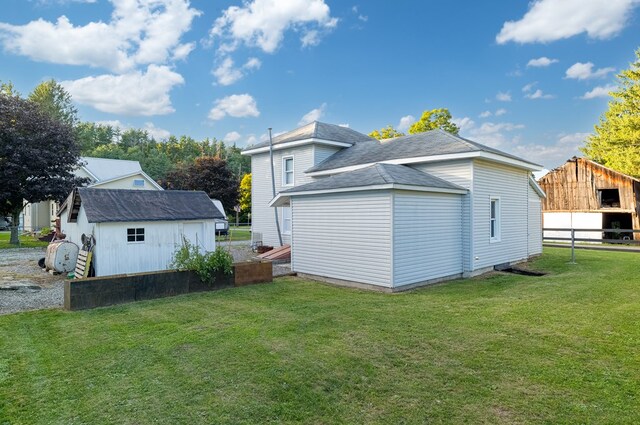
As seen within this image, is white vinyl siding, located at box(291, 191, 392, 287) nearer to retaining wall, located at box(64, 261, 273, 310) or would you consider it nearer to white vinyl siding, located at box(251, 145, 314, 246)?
retaining wall, located at box(64, 261, 273, 310)

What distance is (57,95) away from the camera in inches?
1934

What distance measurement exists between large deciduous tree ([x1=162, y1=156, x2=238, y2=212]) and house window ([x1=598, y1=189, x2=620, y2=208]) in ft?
102

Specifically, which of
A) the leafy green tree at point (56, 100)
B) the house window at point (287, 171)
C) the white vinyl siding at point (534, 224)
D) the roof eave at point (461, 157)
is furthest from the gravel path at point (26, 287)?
the leafy green tree at point (56, 100)

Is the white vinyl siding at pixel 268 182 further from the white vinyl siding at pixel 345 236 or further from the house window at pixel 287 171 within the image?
the white vinyl siding at pixel 345 236

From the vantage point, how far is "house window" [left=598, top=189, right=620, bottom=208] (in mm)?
27406

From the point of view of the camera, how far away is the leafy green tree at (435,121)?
33.4 m

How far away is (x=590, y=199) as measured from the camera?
27.6m

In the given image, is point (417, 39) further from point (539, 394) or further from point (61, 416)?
point (61, 416)

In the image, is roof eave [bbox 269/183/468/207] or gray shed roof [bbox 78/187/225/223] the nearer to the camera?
roof eave [bbox 269/183/468/207]

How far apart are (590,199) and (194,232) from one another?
92.0 feet

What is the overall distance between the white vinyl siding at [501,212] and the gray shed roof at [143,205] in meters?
8.58

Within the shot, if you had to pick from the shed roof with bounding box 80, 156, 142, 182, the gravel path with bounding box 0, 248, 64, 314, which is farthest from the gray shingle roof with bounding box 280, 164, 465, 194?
the shed roof with bounding box 80, 156, 142, 182

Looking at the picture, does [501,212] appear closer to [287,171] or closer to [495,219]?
[495,219]

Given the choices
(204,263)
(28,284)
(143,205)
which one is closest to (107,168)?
(143,205)
